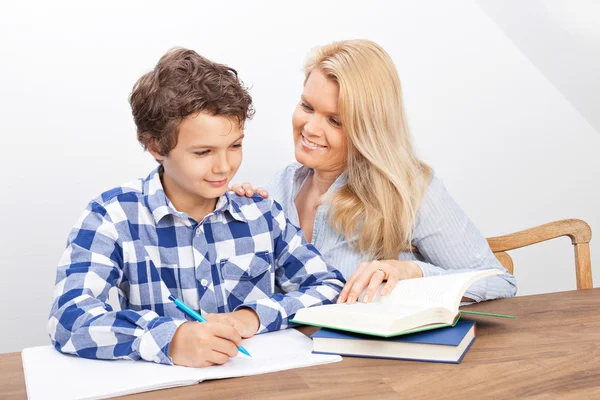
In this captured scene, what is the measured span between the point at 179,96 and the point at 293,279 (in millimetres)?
487

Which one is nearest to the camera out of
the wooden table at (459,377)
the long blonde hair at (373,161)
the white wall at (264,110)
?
the wooden table at (459,377)

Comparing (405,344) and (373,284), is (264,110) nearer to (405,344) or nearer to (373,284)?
(373,284)

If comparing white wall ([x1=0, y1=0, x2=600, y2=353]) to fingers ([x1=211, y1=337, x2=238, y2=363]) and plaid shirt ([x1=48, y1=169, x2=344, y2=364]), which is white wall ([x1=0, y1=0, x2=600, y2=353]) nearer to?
plaid shirt ([x1=48, y1=169, x2=344, y2=364])

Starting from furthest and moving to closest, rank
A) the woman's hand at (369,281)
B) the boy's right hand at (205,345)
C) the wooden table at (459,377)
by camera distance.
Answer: the woman's hand at (369,281) → the boy's right hand at (205,345) → the wooden table at (459,377)

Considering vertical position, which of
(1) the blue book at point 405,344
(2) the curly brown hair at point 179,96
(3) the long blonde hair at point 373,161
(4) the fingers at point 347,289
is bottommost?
(1) the blue book at point 405,344

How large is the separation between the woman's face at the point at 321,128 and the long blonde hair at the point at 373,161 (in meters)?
0.03

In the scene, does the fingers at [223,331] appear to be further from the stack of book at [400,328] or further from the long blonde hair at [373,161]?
the long blonde hair at [373,161]

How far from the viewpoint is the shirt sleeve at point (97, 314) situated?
1201mm

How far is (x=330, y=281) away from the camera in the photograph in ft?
5.06

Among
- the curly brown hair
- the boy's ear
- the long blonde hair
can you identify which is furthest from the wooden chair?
the boy's ear

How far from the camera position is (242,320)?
1361mm

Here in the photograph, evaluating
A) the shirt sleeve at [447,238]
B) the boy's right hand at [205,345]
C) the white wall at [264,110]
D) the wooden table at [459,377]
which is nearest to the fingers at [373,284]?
the wooden table at [459,377]

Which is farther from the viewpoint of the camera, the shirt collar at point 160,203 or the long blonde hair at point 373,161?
the long blonde hair at point 373,161

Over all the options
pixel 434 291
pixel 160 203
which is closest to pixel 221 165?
pixel 160 203
